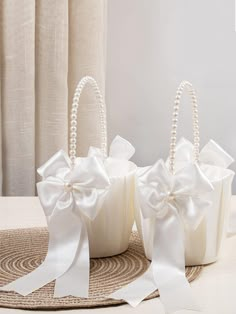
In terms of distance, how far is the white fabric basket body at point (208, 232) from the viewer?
946mm

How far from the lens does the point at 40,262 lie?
3.25ft

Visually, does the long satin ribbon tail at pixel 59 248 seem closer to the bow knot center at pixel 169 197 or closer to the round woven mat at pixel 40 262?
the round woven mat at pixel 40 262

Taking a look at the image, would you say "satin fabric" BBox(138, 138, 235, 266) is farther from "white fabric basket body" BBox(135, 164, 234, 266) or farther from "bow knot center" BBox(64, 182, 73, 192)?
"bow knot center" BBox(64, 182, 73, 192)

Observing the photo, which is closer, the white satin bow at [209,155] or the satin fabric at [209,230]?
the satin fabric at [209,230]

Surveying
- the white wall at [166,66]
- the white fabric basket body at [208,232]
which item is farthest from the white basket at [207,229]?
the white wall at [166,66]

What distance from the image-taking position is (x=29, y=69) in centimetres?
172

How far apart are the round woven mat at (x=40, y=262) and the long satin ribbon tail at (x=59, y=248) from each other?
2 centimetres

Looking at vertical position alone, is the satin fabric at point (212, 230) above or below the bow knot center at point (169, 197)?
below

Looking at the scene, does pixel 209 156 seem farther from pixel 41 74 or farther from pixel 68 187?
pixel 41 74

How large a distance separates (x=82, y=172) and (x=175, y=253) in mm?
183

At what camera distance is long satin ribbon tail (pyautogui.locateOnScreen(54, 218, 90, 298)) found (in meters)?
0.87

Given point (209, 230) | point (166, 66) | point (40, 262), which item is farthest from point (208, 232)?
point (166, 66)

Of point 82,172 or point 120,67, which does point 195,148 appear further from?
point 120,67

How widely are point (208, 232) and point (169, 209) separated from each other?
0.08m
